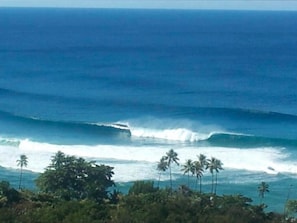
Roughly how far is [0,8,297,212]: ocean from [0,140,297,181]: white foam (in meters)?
0.10

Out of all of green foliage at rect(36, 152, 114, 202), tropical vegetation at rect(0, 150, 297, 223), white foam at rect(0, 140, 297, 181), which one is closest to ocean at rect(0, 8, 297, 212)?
white foam at rect(0, 140, 297, 181)

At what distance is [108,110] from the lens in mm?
93812

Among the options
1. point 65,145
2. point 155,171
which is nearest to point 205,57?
point 65,145

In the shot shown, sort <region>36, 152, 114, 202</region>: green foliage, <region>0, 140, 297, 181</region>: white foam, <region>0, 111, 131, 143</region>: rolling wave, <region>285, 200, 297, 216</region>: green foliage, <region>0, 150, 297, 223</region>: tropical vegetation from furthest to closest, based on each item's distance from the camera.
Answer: <region>0, 111, 131, 143</region>: rolling wave < <region>0, 140, 297, 181</region>: white foam < <region>36, 152, 114, 202</region>: green foliage < <region>285, 200, 297, 216</region>: green foliage < <region>0, 150, 297, 223</region>: tropical vegetation

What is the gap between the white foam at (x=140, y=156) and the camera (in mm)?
63588

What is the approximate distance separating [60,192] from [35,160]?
65.9ft

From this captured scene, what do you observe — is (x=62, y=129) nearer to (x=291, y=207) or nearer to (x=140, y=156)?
(x=140, y=156)

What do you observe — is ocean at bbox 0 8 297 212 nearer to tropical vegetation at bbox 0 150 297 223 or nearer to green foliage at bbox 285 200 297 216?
green foliage at bbox 285 200 297 216

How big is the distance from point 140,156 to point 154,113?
22621mm

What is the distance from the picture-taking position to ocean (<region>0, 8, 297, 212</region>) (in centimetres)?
6419

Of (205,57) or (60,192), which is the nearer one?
(60,192)

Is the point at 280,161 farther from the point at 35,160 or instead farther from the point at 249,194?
the point at 35,160

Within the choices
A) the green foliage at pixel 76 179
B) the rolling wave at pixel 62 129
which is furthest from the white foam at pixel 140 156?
the green foliage at pixel 76 179

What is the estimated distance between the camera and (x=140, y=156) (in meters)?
68.6
